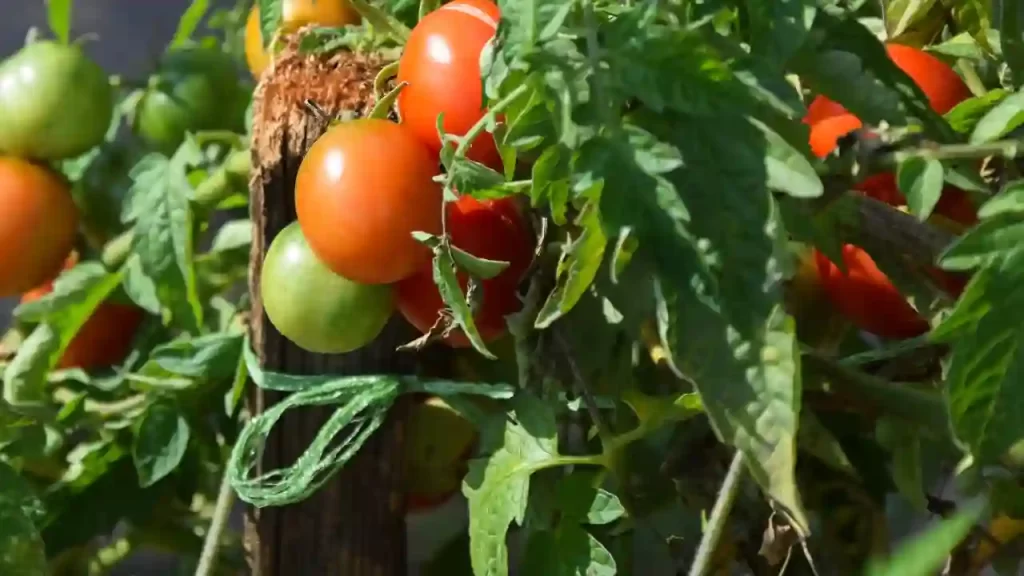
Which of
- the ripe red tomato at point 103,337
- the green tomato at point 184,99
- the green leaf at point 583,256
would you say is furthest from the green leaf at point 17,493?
the green leaf at point 583,256

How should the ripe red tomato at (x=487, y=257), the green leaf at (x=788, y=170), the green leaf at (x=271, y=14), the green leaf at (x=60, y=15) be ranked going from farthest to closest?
the green leaf at (x=60, y=15) < the green leaf at (x=271, y=14) < the ripe red tomato at (x=487, y=257) < the green leaf at (x=788, y=170)

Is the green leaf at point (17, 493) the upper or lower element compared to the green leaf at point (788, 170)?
lower

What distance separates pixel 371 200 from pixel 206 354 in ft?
0.64

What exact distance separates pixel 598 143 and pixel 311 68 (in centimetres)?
20

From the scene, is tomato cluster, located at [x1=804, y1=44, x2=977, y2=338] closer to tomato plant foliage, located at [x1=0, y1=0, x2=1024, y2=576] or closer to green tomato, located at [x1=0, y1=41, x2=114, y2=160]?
tomato plant foliage, located at [x1=0, y1=0, x2=1024, y2=576]

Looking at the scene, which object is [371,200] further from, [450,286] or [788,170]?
[788,170]

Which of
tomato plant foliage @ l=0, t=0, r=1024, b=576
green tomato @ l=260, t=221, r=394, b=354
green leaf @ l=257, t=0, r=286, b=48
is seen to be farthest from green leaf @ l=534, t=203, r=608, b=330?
green leaf @ l=257, t=0, r=286, b=48

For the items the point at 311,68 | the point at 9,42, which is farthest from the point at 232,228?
the point at 9,42

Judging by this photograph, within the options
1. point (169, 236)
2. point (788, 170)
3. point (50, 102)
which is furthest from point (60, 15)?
point (788, 170)

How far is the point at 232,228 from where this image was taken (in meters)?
0.58

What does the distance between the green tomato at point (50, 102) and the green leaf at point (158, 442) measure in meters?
0.18

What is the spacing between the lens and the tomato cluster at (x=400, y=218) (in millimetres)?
344

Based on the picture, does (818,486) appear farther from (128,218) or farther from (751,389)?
(128,218)

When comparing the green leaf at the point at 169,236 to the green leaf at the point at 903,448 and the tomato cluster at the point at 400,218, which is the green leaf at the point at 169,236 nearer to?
the tomato cluster at the point at 400,218
